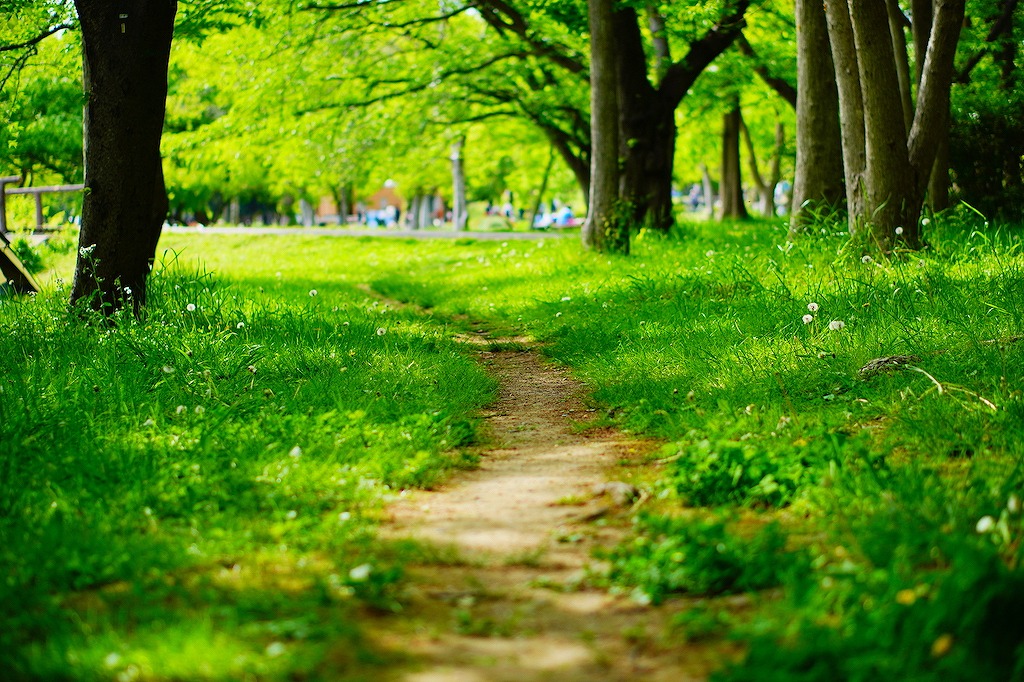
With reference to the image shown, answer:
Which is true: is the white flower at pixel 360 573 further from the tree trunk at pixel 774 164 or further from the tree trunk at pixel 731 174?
the tree trunk at pixel 774 164

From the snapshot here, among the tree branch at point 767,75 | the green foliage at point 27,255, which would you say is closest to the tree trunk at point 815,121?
the tree branch at point 767,75

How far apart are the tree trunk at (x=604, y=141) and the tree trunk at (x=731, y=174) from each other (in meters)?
11.8

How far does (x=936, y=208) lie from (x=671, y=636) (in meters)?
11.7

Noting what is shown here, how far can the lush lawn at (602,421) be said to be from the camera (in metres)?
2.84

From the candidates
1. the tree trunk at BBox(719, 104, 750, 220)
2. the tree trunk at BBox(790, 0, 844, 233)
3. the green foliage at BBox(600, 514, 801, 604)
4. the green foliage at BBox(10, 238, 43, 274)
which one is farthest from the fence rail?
the tree trunk at BBox(719, 104, 750, 220)

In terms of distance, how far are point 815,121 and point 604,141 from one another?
9.97ft

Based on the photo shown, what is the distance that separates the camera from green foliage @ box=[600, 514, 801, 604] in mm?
3217

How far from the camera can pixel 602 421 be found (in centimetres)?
566

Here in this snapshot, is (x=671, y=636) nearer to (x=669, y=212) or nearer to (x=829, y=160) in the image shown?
(x=829, y=160)

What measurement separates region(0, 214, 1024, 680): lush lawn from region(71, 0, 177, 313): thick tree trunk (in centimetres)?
46

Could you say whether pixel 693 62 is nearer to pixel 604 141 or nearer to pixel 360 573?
pixel 604 141

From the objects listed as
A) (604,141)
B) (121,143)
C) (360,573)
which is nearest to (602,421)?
(360,573)

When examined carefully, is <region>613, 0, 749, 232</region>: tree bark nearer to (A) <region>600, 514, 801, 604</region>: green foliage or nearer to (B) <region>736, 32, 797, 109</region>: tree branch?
(B) <region>736, 32, 797, 109</region>: tree branch

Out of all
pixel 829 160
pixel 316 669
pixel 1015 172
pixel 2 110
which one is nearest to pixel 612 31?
pixel 829 160
